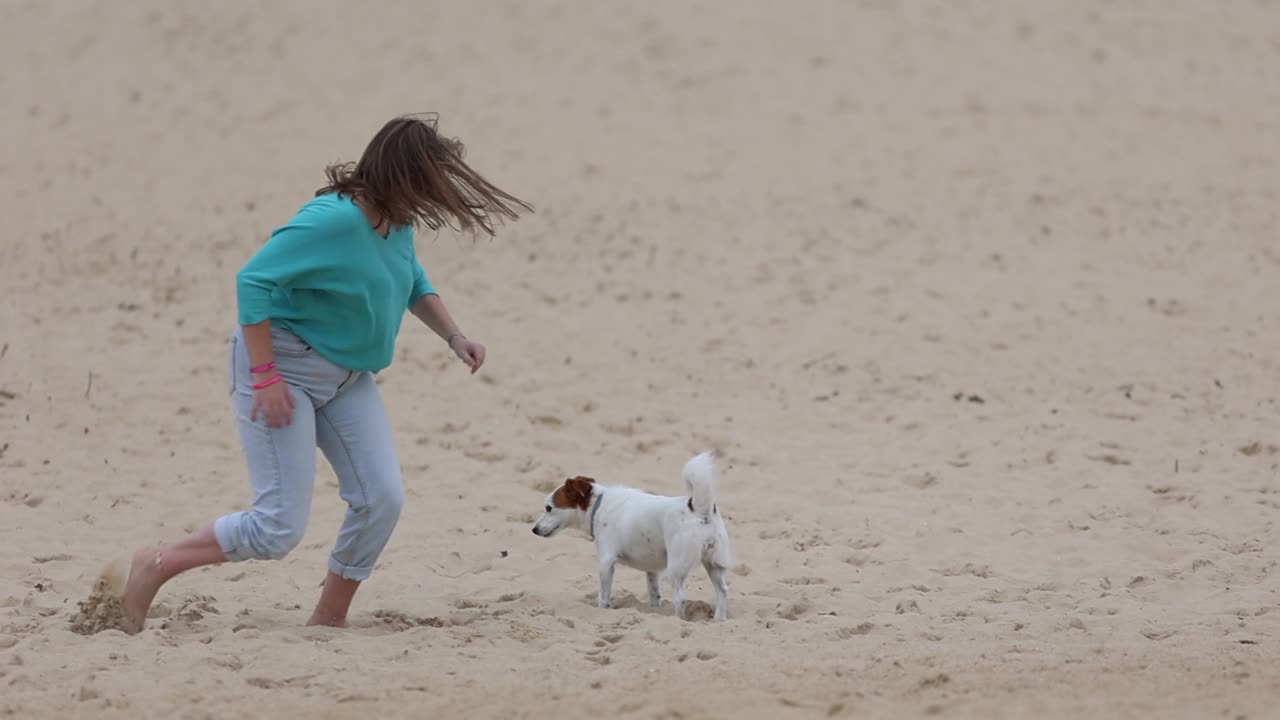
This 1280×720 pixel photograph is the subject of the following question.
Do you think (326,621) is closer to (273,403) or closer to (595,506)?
(273,403)

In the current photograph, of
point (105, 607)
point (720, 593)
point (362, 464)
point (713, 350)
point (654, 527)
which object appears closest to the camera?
point (362, 464)

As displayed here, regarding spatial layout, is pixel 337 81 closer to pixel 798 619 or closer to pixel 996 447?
pixel 996 447

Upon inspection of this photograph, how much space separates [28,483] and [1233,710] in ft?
20.6

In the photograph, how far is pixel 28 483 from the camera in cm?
834

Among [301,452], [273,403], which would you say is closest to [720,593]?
[301,452]

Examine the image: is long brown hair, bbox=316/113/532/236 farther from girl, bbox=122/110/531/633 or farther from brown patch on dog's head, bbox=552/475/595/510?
brown patch on dog's head, bbox=552/475/595/510

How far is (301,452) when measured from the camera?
211 inches

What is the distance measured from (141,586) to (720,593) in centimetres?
225

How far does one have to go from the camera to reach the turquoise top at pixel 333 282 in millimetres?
5145

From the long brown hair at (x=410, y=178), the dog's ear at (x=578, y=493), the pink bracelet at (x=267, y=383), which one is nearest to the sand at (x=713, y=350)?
the dog's ear at (x=578, y=493)

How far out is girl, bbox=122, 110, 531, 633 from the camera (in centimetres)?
520

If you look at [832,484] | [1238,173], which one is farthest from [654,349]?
[1238,173]

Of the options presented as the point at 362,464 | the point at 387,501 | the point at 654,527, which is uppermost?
the point at 362,464

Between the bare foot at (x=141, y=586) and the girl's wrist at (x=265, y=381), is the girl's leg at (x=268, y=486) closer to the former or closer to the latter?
the girl's wrist at (x=265, y=381)
